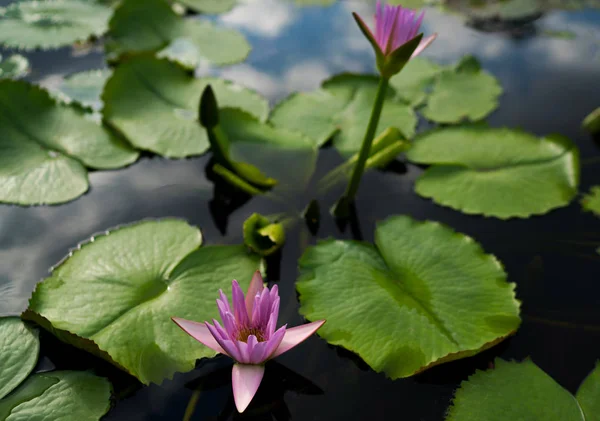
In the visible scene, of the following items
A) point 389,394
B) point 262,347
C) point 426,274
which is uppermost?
point 262,347

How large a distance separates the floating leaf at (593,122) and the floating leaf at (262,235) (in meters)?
2.26

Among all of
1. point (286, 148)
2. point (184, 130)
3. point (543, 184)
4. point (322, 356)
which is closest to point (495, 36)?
point (543, 184)

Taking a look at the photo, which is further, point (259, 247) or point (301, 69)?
point (301, 69)

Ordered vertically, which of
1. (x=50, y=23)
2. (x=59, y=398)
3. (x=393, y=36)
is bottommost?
(x=59, y=398)

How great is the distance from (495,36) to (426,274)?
129 inches

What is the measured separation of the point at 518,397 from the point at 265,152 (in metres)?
1.73

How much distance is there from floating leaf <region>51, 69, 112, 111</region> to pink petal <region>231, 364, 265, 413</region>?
2.03 meters

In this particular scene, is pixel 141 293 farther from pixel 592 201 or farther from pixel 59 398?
pixel 592 201

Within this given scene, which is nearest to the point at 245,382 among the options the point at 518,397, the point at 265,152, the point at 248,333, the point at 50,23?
the point at 248,333

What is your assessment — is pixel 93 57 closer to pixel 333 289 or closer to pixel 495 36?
pixel 333 289

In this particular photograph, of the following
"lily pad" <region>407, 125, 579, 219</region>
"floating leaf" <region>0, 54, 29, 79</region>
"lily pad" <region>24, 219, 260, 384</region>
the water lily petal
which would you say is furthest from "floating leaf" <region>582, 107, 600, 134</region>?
"floating leaf" <region>0, 54, 29, 79</region>

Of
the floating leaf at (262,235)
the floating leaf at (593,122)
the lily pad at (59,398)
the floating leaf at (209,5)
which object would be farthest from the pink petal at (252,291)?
the floating leaf at (209,5)

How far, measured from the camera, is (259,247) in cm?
213

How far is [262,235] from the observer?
2137mm
